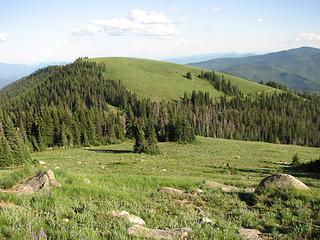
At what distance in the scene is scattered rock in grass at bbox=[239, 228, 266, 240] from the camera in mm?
7707

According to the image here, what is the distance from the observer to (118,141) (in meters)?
106

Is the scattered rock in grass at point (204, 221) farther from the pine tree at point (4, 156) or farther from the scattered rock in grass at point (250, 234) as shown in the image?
the pine tree at point (4, 156)

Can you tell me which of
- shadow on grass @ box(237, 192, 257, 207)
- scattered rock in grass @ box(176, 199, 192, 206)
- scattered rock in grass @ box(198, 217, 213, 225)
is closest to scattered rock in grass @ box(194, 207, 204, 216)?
scattered rock in grass @ box(176, 199, 192, 206)

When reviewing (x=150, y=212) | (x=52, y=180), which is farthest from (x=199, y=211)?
(x=52, y=180)

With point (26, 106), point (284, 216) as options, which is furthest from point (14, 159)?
point (26, 106)

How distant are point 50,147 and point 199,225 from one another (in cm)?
9094

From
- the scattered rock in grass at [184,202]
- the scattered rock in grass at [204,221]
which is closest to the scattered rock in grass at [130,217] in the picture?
the scattered rock in grass at [204,221]

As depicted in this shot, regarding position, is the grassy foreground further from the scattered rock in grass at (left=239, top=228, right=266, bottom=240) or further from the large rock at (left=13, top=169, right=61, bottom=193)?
the large rock at (left=13, top=169, right=61, bottom=193)

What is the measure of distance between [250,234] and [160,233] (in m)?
2.21

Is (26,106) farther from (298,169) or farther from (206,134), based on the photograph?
(298,169)

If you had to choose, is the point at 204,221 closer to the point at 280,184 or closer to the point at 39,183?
the point at 280,184

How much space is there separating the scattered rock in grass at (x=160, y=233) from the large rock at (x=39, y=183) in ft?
15.9

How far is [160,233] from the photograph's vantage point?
23.9ft

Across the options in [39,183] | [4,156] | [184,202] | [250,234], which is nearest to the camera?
[250,234]
